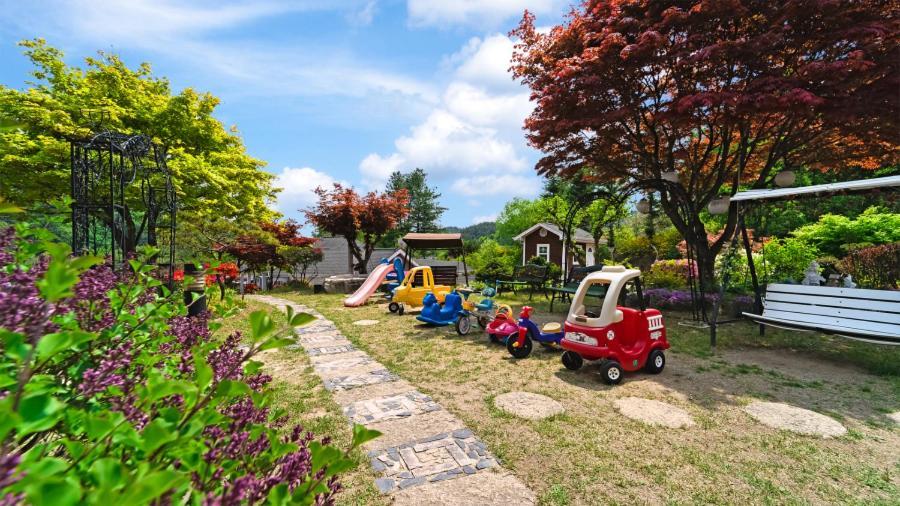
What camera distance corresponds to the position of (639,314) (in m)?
5.45

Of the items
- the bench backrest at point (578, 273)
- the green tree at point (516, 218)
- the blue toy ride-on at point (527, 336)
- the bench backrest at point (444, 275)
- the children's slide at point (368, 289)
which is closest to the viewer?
the blue toy ride-on at point (527, 336)

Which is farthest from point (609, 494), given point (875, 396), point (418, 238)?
point (418, 238)

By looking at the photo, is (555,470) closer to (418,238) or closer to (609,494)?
(609,494)

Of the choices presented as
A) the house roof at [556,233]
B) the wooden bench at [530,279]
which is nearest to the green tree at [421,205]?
the house roof at [556,233]

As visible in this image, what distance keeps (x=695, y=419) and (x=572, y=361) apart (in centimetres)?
177

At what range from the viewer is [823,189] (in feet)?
21.9

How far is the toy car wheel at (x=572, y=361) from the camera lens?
A: 222 inches

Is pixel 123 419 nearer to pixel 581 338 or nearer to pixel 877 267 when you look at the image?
pixel 581 338

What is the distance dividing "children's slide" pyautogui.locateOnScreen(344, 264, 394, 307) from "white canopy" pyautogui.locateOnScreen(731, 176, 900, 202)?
10.1m

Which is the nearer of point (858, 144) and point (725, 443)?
point (725, 443)

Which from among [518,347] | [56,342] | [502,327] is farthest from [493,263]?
[56,342]

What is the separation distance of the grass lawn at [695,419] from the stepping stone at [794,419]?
12 centimetres

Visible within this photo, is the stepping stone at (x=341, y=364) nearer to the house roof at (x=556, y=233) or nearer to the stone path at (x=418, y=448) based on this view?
A: the stone path at (x=418, y=448)

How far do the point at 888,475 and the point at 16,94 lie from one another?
21.1 m
